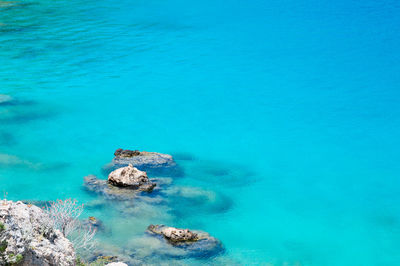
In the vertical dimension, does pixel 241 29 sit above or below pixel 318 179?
above

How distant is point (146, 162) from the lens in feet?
43.8

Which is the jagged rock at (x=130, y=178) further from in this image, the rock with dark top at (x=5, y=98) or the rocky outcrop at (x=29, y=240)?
the rock with dark top at (x=5, y=98)

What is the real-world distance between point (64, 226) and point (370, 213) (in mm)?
8726

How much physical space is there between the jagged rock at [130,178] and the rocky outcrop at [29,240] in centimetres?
533

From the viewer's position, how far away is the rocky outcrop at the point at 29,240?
547 cm

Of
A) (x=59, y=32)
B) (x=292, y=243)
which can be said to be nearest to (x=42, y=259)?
(x=292, y=243)

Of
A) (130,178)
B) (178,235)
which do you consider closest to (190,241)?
(178,235)

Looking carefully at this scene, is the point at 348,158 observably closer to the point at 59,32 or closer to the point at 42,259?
the point at 42,259

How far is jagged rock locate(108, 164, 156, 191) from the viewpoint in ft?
39.4

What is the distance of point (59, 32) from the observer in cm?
2561

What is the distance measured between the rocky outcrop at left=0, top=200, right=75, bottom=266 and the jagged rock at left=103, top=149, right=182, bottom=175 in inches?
261

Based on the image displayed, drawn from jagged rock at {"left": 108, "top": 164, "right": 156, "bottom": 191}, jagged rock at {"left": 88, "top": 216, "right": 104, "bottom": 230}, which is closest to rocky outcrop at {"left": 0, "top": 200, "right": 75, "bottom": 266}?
jagged rock at {"left": 88, "top": 216, "right": 104, "bottom": 230}

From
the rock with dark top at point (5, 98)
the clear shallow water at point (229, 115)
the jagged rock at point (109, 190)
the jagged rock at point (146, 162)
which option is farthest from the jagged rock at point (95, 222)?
the rock with dark top at point (5, 98)

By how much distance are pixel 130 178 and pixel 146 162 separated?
1394mm
